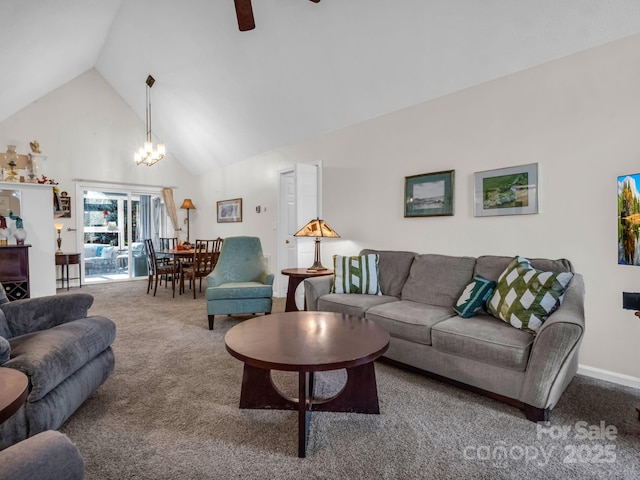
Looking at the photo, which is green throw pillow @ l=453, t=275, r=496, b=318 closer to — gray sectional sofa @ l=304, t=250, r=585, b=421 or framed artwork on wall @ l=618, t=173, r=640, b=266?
gray sectional sofa @ l=304, t=250, r=585, b=421

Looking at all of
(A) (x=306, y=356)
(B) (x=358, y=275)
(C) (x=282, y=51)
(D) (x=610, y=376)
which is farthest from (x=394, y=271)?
(C) (x=282, y=51)

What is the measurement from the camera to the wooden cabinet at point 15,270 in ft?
13.2

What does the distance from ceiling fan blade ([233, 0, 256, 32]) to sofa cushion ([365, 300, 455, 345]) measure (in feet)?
8.31

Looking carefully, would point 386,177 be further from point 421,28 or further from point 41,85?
point 41,85

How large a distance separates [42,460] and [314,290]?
8.62 ft

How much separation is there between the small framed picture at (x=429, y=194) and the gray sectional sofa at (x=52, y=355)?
296cm

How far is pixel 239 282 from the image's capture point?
405cm

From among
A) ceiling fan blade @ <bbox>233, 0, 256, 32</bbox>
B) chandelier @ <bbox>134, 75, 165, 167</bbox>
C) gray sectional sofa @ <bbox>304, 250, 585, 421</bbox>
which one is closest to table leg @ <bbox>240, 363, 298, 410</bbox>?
gray sectional sofa @ <bbox>304, 250, 585, 421</bbox>

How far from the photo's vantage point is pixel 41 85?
5770 millimetres

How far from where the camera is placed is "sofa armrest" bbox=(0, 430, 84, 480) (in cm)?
71

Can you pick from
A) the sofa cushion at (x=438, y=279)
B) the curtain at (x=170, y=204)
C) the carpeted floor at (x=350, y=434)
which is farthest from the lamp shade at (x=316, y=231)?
the curtain at (x=170, y=204)

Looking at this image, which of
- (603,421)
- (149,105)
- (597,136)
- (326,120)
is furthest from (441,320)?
(149,105)

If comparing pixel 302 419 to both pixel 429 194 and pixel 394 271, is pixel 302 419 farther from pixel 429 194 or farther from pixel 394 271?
pixel 429 194

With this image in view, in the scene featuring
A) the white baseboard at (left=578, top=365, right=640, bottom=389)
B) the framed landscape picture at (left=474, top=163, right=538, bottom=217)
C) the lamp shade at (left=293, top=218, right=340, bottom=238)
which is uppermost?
the framed landscape picture at (left=474, top=163, right=538, bottom=217)
